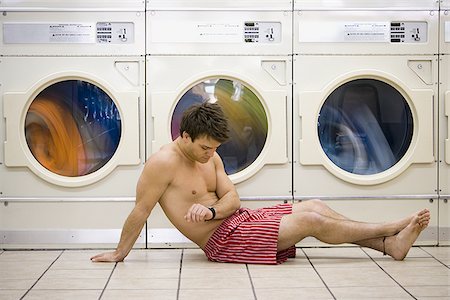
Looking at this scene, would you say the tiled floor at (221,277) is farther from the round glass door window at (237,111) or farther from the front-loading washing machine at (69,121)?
the round glass door window at (237,111)

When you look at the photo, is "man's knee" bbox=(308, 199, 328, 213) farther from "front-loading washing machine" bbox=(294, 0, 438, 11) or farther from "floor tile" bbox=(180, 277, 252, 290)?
"front-loading washing machine" bbox=(294, 0, 438, 11)

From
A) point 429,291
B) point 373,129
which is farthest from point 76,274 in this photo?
point 373,129

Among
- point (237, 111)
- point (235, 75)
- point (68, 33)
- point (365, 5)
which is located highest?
point (365, 5)

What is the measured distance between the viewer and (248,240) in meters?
4.16

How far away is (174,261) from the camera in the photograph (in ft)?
14.2

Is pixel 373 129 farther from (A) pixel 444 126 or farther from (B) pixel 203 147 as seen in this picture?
(B) pixel 203 147

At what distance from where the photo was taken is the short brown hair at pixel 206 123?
13.3 ft

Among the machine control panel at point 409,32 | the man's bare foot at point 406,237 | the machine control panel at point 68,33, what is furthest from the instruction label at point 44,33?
the man's bare foot at point 406,237

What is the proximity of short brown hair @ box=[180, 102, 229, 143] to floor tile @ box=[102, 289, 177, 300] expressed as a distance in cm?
87

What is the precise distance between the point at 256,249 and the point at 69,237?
1214 mm

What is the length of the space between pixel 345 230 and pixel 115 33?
5.70 ft

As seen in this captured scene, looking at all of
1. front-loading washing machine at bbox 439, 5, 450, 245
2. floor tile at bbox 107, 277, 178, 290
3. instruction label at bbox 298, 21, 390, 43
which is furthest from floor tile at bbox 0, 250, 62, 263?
front-loading washing machine at bbox 439, 5, 450, 245

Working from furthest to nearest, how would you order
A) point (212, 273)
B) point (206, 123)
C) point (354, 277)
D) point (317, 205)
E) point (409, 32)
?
point (409, 32)
point (317, 205)
point (206, 123)
point (212, 273)
point (354, 277)

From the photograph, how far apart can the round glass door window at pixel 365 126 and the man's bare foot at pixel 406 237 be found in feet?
2.12
